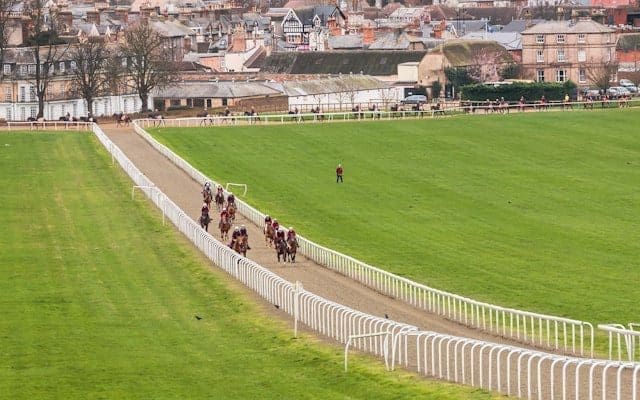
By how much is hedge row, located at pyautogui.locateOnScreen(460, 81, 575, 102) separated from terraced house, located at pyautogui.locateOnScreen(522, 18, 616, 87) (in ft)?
64.2

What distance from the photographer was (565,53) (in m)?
138

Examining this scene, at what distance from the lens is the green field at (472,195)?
44406mm

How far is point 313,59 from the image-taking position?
14800cm

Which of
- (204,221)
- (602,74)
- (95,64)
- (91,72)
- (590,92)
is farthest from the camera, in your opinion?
(602,74)

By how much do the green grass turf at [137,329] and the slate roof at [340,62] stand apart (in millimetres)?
82678

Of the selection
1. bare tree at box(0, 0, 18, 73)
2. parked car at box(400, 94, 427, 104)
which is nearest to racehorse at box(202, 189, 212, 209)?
parked car at box(400, 94, 427, 104)

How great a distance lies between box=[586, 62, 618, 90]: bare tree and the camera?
5233 inches

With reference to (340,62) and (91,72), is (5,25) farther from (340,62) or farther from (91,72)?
(340,62)

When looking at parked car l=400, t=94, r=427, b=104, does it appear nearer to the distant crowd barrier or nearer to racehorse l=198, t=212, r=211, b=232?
the distant crowd barrier

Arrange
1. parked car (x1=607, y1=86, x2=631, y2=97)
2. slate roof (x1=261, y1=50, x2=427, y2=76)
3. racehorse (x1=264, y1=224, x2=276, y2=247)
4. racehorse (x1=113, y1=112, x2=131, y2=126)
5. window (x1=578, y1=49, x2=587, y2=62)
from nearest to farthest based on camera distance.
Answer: racehorse (x1=264, y1=224, x2=276, y2=247) < racehorse (x1=113, y1=112, x2=131, y2=126) < parked car (x1=607, y1=86, x2=631, y2=97) < window (x1=578, y1=49, x2=587, y2=62) < slate roof (x1=261, y1=50, x2=427, y2=76)

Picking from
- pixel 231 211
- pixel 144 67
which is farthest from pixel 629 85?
pixel 231 211

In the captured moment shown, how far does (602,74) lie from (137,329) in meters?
103

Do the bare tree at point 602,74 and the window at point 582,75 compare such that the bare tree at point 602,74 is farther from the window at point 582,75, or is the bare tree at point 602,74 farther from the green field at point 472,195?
the green field at point 472,195

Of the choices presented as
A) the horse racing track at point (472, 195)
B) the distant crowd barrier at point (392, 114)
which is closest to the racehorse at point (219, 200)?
the horse racing track at point (472, 195)
